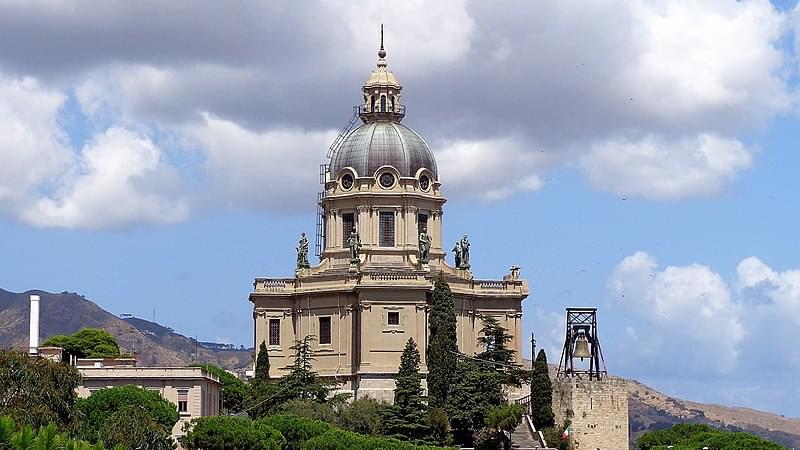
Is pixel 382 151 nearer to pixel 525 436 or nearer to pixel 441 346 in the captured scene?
pixel 441 346

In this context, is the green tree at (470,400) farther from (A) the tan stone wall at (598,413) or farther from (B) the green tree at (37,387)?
(B) the green tree at (37,387)

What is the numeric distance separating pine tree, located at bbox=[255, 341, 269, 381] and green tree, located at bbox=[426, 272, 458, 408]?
429 inches

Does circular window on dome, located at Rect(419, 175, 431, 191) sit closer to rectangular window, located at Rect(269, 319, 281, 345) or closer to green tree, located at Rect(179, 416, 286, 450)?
rectangular window, located at Rect(269, 319, 281, 345)

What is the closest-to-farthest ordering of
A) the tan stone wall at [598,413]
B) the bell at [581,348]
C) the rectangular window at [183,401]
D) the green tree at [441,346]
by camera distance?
→ 1. the tan stone wall at [598,413]
2. the bell at [581,348]
3. the rectangular window at [183,401]
4. the green tree at [441,346]

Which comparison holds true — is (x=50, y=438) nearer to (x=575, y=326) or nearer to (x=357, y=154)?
(x=575, y=326)

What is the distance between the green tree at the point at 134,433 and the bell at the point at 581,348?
24857mm

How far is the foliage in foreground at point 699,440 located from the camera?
118m

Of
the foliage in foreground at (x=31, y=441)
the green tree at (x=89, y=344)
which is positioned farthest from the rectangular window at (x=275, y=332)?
the foliage in foreground at (x=31, y=441)

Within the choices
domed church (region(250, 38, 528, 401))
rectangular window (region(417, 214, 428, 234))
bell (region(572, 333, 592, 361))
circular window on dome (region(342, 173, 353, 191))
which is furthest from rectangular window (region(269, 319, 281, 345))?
bell (region(572, 333, 592, 361))

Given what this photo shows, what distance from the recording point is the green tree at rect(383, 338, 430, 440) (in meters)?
105

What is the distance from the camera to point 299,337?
122250mm

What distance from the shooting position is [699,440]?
12469 centimetres

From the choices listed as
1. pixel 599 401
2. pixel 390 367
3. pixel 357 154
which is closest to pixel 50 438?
pixel 599 401

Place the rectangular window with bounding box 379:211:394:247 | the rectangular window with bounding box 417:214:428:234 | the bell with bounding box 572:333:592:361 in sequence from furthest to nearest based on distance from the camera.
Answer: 1. the rectangular window with bounding box 417:214:428:234
2. the rectangular window with bounding box 379:211:394:247
3. the bell with bounding box 572:333:592:361
